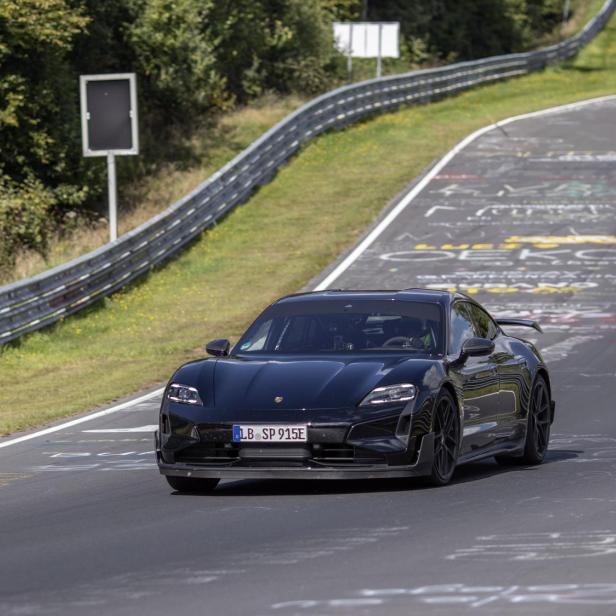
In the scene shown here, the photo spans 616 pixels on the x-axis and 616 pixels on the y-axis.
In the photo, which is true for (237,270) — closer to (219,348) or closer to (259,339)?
(259,339)

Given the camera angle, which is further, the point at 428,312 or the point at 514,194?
the point at 514,194

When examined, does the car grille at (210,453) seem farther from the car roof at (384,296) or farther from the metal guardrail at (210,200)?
the metal guardrail at (210,200)

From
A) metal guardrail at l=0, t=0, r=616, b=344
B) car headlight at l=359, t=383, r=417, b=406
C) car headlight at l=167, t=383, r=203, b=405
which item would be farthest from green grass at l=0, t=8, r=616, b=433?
car headlight at l=359, t=383, r=417, b=406

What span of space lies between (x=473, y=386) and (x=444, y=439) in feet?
2.80

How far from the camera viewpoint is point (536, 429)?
13047 millimetres

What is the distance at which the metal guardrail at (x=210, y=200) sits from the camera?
24594 mm

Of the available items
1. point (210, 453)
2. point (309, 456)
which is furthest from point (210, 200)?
point (309, 456)

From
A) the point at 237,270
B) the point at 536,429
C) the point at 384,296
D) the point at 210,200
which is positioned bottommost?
the point at 237,270

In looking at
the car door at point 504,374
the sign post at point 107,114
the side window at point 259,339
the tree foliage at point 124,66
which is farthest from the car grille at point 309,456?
the tree foliage at point 124,66

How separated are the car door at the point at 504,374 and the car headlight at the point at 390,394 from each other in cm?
170

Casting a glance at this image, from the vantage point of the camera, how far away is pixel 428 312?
1226cm

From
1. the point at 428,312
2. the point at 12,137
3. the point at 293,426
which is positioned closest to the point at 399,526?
the point at 293,426

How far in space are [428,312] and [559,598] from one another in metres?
5.26

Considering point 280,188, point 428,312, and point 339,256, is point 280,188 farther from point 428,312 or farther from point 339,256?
point 428,312
